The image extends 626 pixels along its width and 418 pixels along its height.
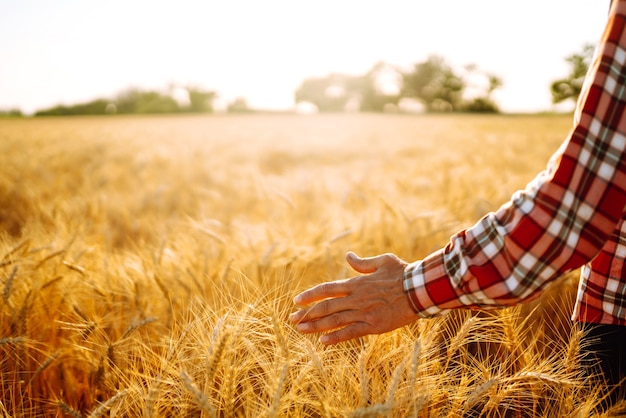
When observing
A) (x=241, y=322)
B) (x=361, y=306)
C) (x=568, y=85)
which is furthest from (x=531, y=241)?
(x=568, y=85)

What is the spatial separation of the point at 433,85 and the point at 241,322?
33.1 meters

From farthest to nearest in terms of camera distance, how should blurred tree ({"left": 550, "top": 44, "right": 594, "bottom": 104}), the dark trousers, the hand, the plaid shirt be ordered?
blurred tree ({"left": 550, "top": 44, "right": 594, "bottom": 104}) < the dark trousers < the hand < the plaid shirt

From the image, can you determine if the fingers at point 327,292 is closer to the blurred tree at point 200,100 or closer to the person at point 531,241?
the person at point 531,241

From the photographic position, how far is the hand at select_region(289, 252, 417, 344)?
2.47 feet

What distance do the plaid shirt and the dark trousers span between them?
42 centimetres

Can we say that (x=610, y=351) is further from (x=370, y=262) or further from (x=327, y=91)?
(x=327, y=91)

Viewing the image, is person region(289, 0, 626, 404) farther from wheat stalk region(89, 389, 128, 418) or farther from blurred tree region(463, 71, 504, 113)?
blurred tree region(463, 71, 504, 113)

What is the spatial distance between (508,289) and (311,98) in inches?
1239

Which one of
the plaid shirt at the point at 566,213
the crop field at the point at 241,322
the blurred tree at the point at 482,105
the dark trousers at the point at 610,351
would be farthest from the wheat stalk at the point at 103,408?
the blurred tree at the point at 482,105

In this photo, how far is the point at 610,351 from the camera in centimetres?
94

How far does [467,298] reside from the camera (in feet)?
2.28

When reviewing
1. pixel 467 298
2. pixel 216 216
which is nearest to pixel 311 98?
pixel 216 216

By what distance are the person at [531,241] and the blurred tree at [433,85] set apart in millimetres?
32538

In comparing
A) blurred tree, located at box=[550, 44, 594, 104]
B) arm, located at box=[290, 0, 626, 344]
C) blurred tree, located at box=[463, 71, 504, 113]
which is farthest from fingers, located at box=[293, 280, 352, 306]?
blurred tree, located at box=[463, 71, 504, 113]
